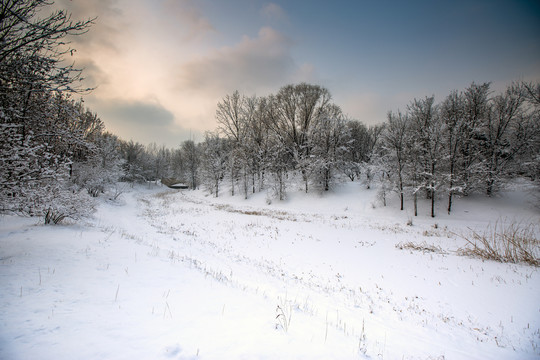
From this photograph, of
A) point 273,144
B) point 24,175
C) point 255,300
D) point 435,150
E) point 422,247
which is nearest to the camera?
point 255,300

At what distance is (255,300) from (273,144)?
31936 millimetres

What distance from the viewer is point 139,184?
58.4m

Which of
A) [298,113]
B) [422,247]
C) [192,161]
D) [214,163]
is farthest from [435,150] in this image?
[192,161]

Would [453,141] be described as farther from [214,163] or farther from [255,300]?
[214,163]

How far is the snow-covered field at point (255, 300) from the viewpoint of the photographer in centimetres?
303

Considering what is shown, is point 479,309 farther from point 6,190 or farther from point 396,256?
point 6,190

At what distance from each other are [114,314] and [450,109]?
30.9 m

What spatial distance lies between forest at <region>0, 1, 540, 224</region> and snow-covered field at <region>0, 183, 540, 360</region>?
287 centimetres

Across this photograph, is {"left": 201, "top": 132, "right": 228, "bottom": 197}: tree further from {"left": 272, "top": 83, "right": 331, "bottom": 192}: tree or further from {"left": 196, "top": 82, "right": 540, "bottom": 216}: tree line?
{"left": 272, "top": 83, "right": 331, "bottom": 192}: tree

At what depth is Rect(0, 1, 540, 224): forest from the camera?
234 inches

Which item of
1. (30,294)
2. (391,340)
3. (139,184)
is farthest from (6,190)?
(139,184)

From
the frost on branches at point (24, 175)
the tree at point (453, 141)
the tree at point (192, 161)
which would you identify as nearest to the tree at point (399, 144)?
the tree at point (453, 141)

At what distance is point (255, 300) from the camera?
16.1 feet

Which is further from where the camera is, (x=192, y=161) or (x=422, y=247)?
(x=192, y=161)
